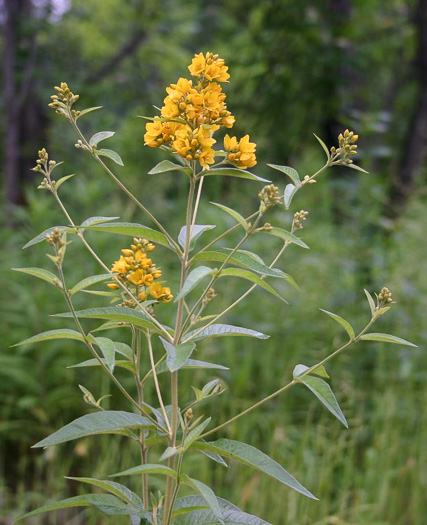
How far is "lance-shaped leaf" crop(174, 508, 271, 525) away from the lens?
1063 mm

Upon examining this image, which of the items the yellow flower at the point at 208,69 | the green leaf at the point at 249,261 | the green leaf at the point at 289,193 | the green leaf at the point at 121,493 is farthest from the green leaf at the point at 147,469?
the yellow flower at the point at 208,69

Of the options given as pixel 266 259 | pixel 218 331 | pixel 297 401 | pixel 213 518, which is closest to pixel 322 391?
pixel 218 331

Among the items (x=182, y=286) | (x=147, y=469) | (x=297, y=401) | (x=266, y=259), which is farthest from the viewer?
(x=266, y=259)

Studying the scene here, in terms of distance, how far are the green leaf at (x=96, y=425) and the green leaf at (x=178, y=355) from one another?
0.13 m

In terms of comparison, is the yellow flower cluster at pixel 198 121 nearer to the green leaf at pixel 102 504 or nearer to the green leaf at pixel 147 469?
the green leaf at pixel 147 469

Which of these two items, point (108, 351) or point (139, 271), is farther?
point (139, 271)

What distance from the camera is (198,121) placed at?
105 cm

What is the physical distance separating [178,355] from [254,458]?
209mm

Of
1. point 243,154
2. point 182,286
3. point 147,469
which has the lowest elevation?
point 147,469

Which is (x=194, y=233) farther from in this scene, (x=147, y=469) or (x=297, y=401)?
(x=297, y=401)

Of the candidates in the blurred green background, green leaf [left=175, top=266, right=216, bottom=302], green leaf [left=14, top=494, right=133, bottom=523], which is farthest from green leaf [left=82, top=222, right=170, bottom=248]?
the blurred green background

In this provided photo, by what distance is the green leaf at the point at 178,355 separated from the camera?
0.93m

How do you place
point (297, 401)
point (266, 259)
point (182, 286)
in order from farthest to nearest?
point (266, 259), point (297, 401), point (182, 286)

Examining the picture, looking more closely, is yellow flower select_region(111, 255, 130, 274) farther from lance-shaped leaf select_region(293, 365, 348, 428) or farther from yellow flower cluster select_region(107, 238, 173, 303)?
lance-shaped leaf select_region(293, 365, 348, 428)
